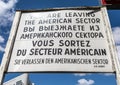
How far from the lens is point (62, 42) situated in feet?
12.8

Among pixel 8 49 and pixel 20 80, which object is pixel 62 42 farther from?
pixel 20 80

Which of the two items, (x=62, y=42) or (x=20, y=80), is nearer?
(x=62, y=42)

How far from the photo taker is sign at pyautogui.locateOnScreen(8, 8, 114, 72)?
3592 mm

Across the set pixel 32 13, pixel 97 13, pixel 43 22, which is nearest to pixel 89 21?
pixel 97 13

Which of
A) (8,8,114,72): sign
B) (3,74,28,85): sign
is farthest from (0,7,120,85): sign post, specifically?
(3,74,28,85): sign

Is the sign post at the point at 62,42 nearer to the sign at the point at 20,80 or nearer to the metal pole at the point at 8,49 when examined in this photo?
the metal pole at the point at 8,49

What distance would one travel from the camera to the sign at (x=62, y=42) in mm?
3592

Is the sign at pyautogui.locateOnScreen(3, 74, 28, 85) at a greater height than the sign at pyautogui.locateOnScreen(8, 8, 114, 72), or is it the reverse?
the sign at pyautogui.locateOnScreen(3, 74, 28, 85)

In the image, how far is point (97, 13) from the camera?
14.3 ft

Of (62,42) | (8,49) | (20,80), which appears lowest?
(8,49)

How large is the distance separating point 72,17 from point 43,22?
0.56 meters

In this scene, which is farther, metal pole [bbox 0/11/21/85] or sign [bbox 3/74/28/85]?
sign [bbox 3/74/28/85]

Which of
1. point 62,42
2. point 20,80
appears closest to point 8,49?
point 62,42

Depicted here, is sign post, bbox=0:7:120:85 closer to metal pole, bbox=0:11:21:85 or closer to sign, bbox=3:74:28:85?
metal pole, bbox=0:11:21:85
